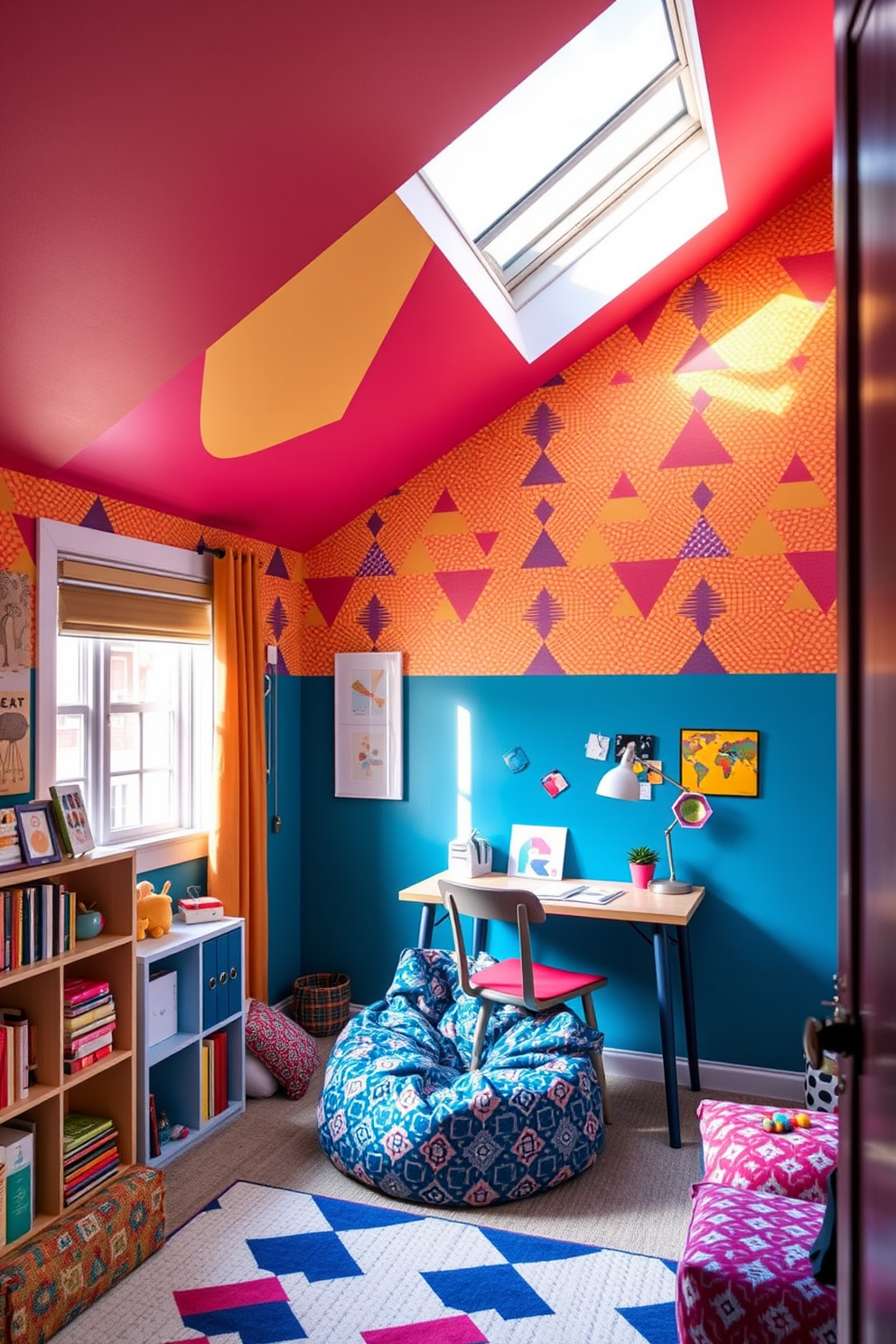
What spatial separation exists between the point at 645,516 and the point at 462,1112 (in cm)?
230

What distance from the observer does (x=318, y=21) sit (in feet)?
6.07

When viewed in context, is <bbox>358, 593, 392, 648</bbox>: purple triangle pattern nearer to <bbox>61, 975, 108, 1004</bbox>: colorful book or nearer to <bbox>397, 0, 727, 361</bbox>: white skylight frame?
<bbox>397, 0, 727, 361</bbox>: white skylight frame

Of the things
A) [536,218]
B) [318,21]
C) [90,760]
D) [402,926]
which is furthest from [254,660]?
[318,21]

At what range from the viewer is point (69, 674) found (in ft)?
10.8

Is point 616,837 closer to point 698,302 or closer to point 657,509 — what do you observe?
point 657,509

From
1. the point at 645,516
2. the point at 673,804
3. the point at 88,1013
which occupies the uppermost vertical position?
the point at 645,516

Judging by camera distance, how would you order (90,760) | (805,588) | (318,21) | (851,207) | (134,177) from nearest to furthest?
(851,207)
(318,21)
(134,177)
(90,760)
(805,588)

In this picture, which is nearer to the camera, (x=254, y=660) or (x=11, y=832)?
(x=11, y=832)

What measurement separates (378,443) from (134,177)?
72.5 inches

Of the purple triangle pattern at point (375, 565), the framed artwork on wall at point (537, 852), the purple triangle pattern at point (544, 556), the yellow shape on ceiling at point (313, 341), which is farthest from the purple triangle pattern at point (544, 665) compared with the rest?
the yellow shape on ceiling at point (313, 341)

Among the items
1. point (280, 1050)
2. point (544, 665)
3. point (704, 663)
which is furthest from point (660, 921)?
point (280, 1050)

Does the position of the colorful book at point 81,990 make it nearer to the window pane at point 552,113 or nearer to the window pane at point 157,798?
the window pane at point 157,798

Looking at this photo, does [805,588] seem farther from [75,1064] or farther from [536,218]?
[75,1064]

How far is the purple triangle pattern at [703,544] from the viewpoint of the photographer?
147 inches
